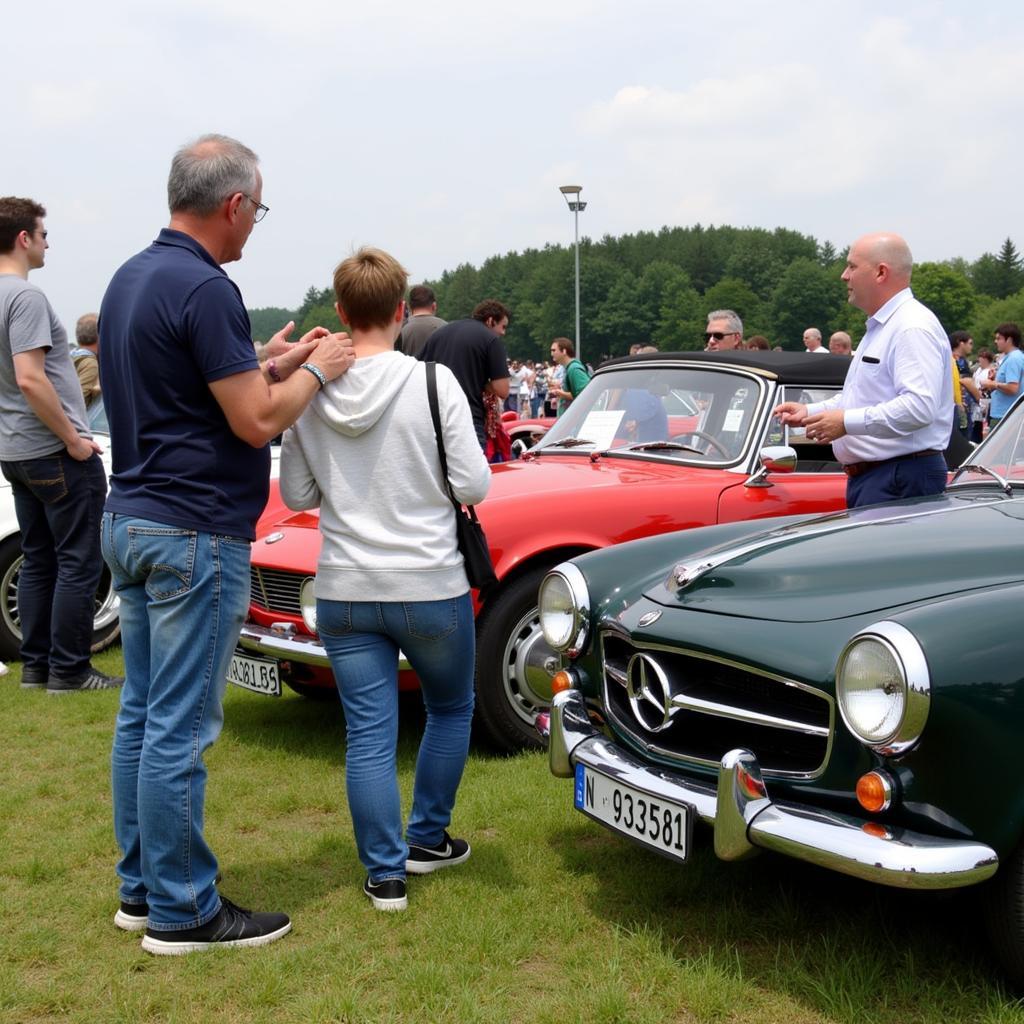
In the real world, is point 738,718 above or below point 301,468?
below

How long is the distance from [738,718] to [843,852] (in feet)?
1.60

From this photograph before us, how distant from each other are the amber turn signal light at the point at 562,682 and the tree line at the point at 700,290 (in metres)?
104

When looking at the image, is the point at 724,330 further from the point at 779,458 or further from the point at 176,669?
the point at 176,669

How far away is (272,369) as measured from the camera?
11.0ft

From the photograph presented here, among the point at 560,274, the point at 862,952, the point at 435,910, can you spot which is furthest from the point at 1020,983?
the point at 560,274

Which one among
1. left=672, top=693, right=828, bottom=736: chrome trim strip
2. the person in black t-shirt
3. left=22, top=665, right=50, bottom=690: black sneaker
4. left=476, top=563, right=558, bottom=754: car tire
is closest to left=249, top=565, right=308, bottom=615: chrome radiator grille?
left=476, top=563, right=558, bottom=754: car tire

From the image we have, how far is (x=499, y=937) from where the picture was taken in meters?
3.33

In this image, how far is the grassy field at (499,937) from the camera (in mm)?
2965

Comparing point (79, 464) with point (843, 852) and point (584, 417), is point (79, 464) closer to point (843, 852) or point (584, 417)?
point (584, 417)

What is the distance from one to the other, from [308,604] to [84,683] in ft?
6.76

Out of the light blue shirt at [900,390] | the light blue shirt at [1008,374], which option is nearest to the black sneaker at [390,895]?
the light blue shirt at [900,390]

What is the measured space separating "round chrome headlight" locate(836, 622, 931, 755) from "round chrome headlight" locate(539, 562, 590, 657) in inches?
43.5

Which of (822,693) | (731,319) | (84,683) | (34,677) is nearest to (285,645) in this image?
(84,683)

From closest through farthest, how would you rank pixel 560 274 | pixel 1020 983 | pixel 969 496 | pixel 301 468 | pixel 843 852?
pixel 843 852, pixel 1020 983, pixel 301 468, pixel 969 496, pixel 560 274
